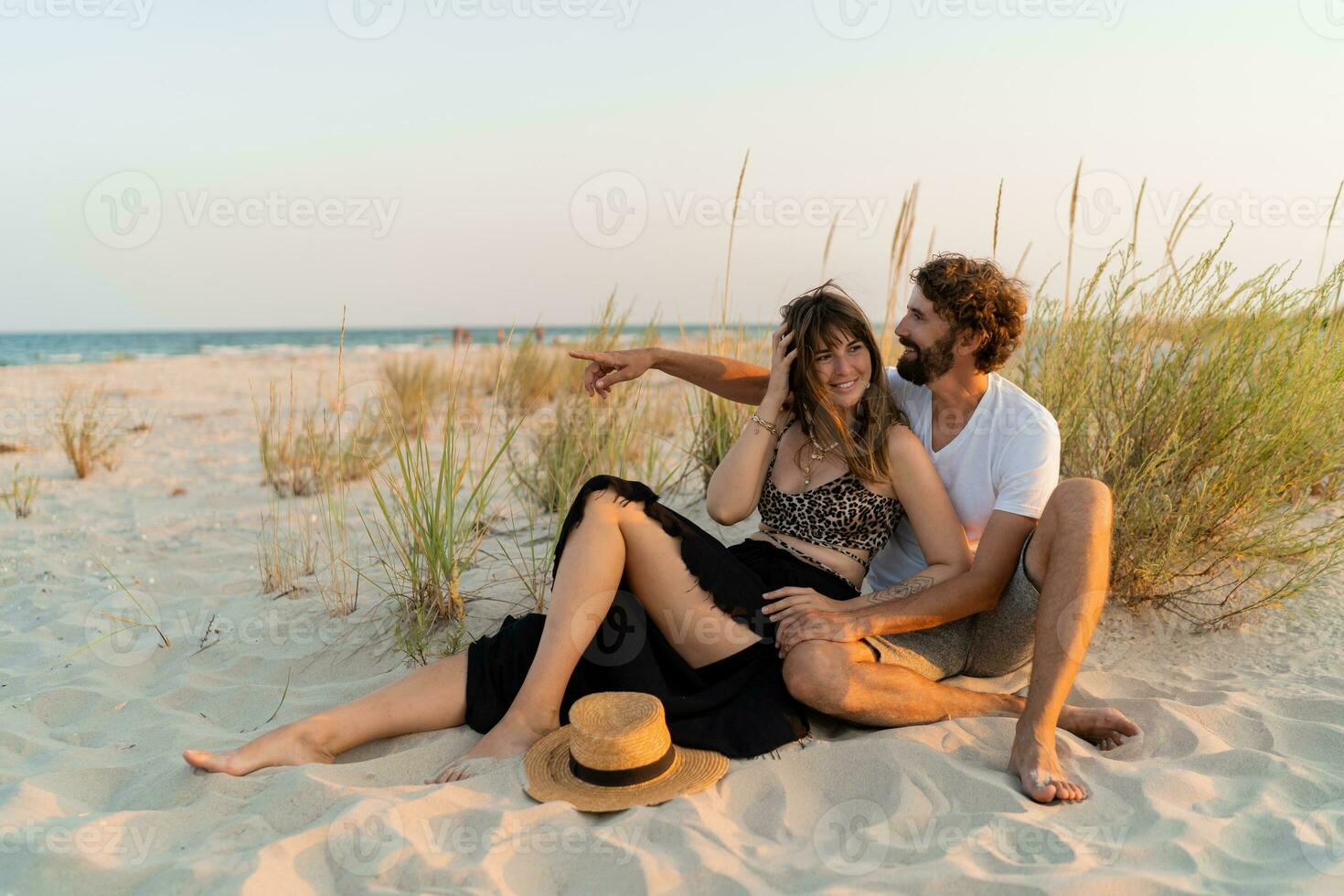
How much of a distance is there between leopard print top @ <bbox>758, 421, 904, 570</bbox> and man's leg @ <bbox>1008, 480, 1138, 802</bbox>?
17.4 inches

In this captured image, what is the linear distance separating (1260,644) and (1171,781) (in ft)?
3.63

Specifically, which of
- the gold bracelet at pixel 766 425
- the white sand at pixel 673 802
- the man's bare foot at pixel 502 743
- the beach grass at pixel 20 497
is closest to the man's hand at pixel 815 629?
the white sand at pixel 673 802

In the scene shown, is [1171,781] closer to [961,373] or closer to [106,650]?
[961,373]

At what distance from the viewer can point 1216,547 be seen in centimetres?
279

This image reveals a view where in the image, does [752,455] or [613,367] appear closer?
[752,455]

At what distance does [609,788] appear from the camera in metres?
1.92

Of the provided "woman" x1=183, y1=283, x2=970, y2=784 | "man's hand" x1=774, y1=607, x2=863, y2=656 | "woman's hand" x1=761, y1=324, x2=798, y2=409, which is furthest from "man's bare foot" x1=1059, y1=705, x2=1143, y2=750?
"woman's hand" x1=761, y1=324, x2=798, y2=409

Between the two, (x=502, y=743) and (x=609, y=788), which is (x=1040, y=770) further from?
(x=502, y=743)

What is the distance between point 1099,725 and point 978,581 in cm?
44

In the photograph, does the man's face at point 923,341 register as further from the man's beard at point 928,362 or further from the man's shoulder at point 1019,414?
the man's shoulder at point 1019,414

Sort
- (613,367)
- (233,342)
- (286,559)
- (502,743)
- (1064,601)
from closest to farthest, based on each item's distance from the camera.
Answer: (1064,601), (502,743), (613,367), (286,559), (233,342)

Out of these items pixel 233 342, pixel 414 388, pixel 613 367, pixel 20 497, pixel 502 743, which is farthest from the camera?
pixel 233 342

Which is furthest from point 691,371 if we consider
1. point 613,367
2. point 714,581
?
point 714,581

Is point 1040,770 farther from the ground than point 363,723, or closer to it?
farther from the ground
